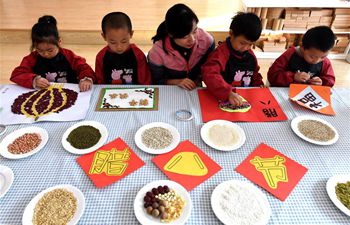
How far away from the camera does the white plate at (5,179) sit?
3.10ft

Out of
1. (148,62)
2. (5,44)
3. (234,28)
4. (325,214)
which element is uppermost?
(234,28)

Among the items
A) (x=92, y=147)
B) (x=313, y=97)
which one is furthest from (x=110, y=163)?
(x=313, y=97)

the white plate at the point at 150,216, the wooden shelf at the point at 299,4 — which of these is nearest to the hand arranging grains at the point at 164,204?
the white plate at the point at 150,216

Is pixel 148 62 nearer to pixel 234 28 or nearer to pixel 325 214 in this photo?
pixel 234 28

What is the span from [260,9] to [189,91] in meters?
2.41

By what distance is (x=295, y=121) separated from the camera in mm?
1284

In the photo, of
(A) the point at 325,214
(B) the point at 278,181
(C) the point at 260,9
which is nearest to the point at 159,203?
(B) the point at 278,181

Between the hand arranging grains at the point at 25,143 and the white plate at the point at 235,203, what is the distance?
815 mm

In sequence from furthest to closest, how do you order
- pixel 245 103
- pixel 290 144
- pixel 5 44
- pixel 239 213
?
1. pixel 5 44
2. pixel 245 103
3. pixel 290 144
4. pixel 239 213

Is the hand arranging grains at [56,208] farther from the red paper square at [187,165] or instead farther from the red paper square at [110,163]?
the red paper square at [187,165]

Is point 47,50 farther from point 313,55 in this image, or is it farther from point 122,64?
point 313,55

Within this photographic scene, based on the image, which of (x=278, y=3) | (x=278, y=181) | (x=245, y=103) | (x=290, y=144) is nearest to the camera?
(x=278, y=181)

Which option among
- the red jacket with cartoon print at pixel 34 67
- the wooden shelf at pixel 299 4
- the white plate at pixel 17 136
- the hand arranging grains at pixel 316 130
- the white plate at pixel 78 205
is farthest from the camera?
the wooden shelf at pixel 299 4

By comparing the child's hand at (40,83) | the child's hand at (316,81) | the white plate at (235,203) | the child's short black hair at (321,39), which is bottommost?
the white plate at (235,203)
